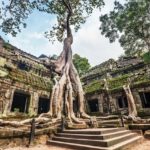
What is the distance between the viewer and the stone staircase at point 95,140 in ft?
17.1

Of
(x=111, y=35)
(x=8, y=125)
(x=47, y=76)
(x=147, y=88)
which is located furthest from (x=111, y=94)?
(x=8, y=125)

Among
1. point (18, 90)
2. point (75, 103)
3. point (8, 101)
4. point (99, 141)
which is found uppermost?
point (18, 90)

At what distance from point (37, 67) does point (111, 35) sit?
36.3ft

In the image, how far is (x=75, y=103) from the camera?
13438mm

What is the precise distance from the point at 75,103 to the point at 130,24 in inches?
420

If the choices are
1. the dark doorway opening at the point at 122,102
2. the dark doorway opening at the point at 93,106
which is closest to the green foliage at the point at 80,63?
the dark doorway opening at the point at 93,106

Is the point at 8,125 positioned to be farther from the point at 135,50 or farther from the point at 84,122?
the point at 135,50

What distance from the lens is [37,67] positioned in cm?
2019

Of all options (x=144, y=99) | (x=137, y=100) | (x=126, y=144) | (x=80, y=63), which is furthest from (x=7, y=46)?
(x=80, y=63)

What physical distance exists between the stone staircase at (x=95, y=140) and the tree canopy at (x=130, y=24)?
1308 centimetres

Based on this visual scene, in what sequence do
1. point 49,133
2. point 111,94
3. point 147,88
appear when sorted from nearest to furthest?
1. point 49,133
2. point 147,88
3. point 111,94

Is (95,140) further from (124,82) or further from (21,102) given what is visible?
(124,82)

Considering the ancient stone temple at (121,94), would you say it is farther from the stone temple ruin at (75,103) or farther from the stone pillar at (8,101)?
the stone pillar at (8,101)

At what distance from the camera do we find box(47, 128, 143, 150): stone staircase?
205 inches
